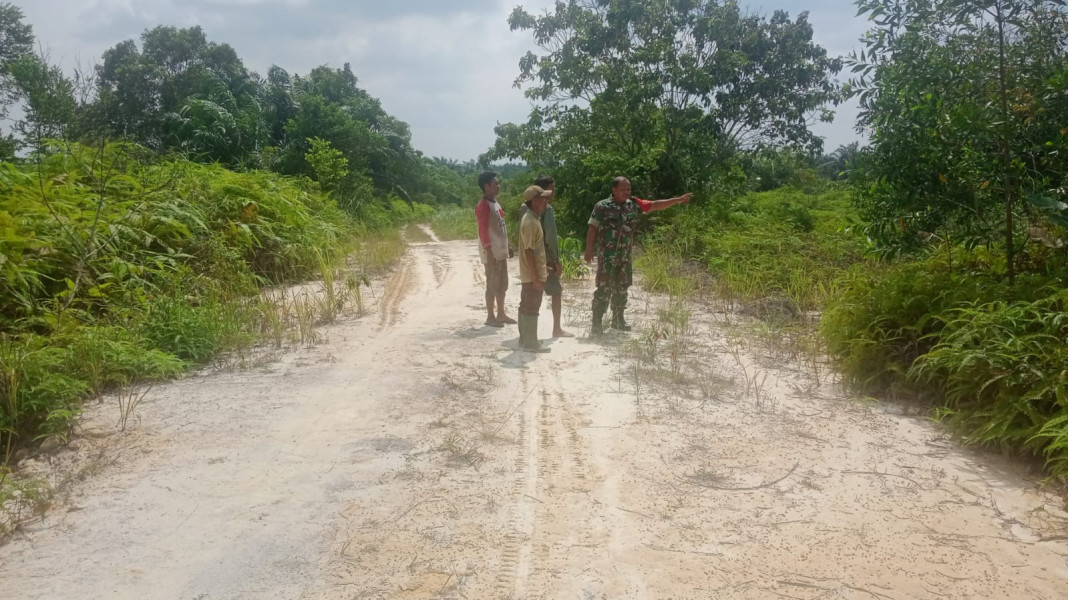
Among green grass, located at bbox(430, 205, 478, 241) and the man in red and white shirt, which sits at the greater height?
green grass, located at bbox(430, 205, 478, 241)

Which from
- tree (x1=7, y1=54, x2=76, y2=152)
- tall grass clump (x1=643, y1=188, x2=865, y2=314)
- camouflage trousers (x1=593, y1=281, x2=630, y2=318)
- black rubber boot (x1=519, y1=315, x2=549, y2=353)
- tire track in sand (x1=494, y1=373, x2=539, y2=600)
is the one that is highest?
tree (x1=7, y1=54, x2=76, y2=152)

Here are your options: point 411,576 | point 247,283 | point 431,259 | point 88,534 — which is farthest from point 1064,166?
point 431,259

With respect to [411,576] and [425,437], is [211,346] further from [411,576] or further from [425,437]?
[411,576]

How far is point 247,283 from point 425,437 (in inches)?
170

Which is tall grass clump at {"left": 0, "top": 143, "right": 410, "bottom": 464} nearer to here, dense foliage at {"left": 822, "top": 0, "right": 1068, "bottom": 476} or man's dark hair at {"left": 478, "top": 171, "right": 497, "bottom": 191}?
man's dark hair at {"left": 478, "top": 171, "right": 497, "bottom": 191}

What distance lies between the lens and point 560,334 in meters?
6.52

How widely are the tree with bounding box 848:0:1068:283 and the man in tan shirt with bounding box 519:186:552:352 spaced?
8.72 ft

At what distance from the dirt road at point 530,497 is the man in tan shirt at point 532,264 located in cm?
94

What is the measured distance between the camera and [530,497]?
3193 millimetres

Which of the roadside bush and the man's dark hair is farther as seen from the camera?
the man's dark hair

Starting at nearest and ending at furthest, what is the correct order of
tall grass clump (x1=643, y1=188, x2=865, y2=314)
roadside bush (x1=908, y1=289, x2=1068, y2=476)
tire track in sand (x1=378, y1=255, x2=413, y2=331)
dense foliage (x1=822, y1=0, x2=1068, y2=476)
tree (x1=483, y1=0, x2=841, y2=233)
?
roadside bush (x1=908, y1=289, x2=1068, y2=476)
dense foliage (x1=822, y1=0, x2=1068, y2=476)
tire track in sand (x1=378, y1=255, x2=413, y2=331)
tall grass clump (x1=643, y1=188, x2=865, y2=314)
tree (x1=483, y1=0, x2=841, y2=233)

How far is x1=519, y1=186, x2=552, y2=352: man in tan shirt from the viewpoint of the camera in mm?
5906

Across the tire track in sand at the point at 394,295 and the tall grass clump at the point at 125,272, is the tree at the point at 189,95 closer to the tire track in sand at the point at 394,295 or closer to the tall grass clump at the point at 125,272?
the tall grass clump at the point at 125,272

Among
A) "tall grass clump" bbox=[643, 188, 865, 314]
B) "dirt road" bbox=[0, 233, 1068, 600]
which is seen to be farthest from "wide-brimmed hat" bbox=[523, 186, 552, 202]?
"tall grass clump" bbox=[643, 188, 865, 314]
